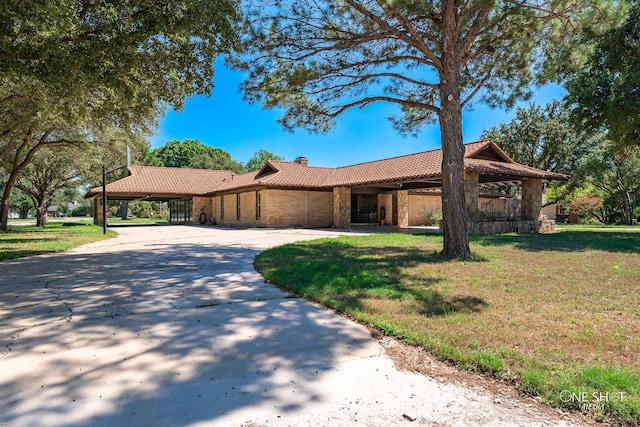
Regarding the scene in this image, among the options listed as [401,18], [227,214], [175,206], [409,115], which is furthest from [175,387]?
[175,206]

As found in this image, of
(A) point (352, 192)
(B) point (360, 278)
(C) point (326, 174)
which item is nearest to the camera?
(B) point (360, 278)

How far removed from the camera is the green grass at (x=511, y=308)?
2.80 m

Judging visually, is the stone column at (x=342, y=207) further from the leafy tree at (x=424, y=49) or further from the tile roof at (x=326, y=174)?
the leafy tree at (x=424, y=49)

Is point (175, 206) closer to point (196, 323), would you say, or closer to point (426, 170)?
point (426, 170)

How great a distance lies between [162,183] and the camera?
29.5m

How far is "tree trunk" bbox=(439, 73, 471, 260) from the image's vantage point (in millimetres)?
8664

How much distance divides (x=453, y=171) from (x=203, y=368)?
24.0ft

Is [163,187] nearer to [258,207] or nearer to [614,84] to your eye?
[258,207]

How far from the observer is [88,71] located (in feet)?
22.0

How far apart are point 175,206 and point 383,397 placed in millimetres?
35338

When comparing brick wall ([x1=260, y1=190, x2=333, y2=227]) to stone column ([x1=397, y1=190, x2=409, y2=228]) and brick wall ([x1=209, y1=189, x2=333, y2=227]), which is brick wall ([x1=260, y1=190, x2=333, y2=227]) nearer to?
brick wall ([x1=209, y1=189, x2=333, y2=227])

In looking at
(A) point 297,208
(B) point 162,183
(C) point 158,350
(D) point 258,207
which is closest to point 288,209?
(A) point 297,208

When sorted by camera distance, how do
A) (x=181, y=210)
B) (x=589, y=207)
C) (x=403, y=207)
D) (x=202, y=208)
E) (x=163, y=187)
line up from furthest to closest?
1. (x=181, y=210)
2. (x=589, y=207)
3. (x=202, y=208)
4. (x=163, y=187)
5. (x=403, y=207)

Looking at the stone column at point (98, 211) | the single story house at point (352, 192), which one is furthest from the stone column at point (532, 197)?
the stone column at point (98, 211)
